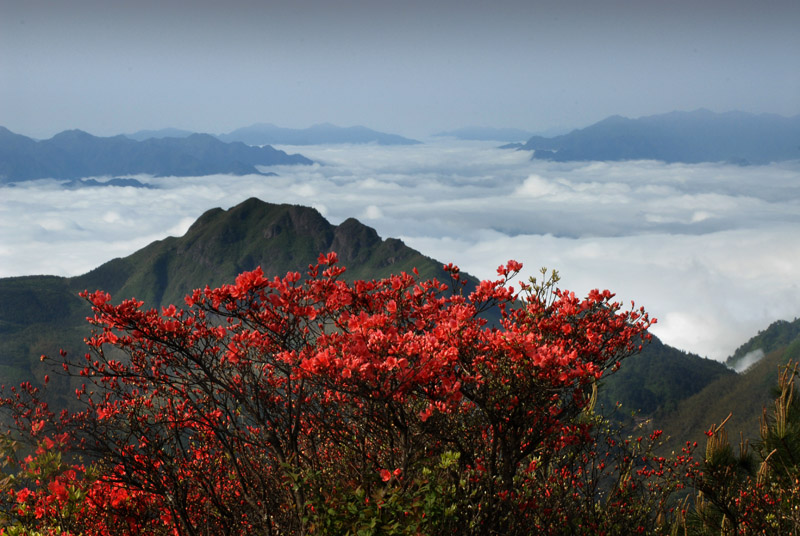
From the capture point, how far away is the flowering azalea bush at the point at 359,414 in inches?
273

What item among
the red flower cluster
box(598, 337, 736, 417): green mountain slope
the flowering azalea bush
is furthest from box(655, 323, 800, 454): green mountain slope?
the red flower cluster

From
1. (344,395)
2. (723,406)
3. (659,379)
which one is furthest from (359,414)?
(659,379)

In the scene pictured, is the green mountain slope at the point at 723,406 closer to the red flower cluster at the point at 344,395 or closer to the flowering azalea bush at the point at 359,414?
the flowering azalea bush at the point at 359,414

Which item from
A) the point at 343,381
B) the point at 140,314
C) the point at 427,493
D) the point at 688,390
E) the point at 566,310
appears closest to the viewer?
the point at 427,493

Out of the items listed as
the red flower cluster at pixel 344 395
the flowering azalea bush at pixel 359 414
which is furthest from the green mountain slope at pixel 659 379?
the red flower cluster at pixel 344 395

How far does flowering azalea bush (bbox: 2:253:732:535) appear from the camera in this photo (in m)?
6.93

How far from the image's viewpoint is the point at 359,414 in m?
7.85

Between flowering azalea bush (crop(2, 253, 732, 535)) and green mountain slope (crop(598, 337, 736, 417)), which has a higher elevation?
flowering azalea bush (crop(2, 253, 732, 535))

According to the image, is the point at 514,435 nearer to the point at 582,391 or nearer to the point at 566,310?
the point at 582,391

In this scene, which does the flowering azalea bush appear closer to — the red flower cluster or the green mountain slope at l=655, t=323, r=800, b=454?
the red flower cluster

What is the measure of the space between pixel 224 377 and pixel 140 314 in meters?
1.44

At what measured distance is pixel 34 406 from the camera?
10.7 metres

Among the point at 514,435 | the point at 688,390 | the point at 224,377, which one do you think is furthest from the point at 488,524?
the point at 688,390

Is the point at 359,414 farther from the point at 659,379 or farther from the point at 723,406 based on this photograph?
the point at 659,379
